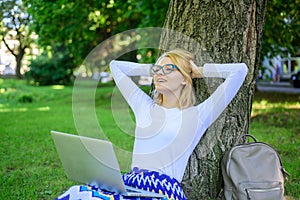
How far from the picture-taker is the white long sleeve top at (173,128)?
260cm

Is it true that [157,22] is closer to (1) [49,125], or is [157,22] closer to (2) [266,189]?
(1) [49,125]

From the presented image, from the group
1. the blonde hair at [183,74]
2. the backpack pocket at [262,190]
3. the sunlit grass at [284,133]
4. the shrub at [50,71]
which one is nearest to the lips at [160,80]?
the blonde hair at [183,74]

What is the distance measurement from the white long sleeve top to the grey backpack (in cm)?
42

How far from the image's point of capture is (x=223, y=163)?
122 inches

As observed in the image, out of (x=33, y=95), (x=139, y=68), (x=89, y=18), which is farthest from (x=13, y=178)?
(x=33, y=95)

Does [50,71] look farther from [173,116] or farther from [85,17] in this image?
[173,116]

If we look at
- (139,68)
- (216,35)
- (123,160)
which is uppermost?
(216,35)

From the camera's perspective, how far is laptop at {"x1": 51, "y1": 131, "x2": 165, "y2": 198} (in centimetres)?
214

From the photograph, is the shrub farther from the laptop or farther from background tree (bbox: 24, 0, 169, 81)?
the laptop

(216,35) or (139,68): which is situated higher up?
(216,35)

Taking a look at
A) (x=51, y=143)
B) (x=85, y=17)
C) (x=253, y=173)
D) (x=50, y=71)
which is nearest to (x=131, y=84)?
(x=253, y=173)

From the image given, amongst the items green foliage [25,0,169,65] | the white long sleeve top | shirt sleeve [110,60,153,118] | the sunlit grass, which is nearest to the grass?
the sunlit grass

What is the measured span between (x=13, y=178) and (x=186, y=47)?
2.52m

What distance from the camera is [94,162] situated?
2.26m
